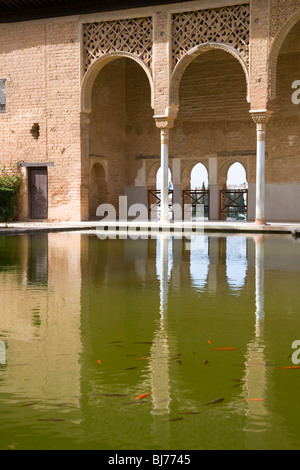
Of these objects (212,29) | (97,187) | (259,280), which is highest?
(212,29)

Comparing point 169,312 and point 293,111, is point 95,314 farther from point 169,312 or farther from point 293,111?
point 293,111

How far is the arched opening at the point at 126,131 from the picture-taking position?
20.1 m

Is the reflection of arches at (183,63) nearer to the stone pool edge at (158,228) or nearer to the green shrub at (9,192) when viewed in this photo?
the stone pool edge at (158,228)

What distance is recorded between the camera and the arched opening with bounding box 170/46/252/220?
19.1 meters

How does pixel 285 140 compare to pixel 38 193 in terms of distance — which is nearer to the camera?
pixel 285 140

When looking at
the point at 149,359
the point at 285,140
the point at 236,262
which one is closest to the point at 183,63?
the point at 285,140

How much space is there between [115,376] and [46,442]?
91cm

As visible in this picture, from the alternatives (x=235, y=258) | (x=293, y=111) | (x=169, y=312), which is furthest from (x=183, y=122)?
(x=169, y=312)

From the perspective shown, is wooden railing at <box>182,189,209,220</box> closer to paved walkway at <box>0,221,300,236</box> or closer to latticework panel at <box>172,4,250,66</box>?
paved walkway at <box>0,221,300,236</box>

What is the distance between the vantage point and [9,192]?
18141 mm

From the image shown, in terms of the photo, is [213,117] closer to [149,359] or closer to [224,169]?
[224,169]

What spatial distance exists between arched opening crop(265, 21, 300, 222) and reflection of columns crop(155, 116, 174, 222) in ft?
11.4

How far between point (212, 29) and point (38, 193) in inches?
265

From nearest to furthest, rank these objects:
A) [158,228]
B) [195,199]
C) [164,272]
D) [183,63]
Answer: [164,272] → [158,228] → [183,63] → [195,199]
